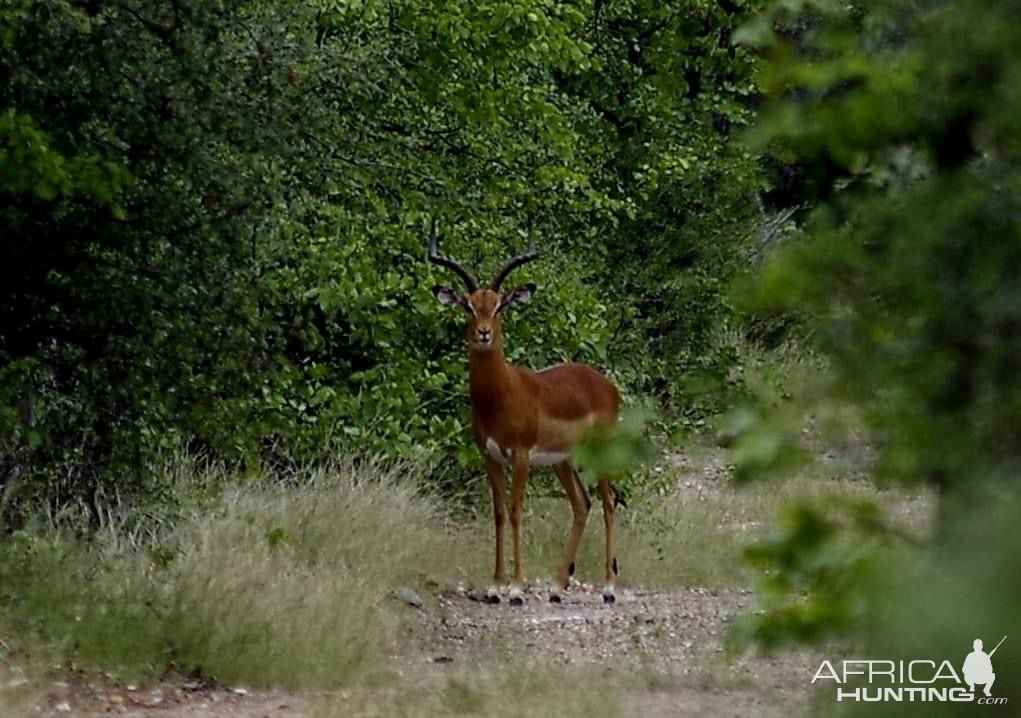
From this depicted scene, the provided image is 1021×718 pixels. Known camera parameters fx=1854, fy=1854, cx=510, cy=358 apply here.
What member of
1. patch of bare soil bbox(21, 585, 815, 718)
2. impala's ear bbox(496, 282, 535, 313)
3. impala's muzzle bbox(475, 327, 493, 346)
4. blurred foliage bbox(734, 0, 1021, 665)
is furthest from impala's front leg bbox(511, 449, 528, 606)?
A: blurred foliage bbox(734, 0, 1021, 665)

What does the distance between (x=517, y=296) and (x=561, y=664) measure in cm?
447

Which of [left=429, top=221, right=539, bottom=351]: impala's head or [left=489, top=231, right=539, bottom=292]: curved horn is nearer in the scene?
[left=429, top=221, right=539, bottom=351]: impala's head

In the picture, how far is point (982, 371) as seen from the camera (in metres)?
3.10

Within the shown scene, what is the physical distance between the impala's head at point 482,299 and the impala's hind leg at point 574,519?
52.0 inches

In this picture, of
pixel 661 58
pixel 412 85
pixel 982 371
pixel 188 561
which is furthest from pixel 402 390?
pixel 982 371

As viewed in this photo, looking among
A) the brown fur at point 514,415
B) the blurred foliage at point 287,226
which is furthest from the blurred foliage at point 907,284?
the brown fur at point 514,415

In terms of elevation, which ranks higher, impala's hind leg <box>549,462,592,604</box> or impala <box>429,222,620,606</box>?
impala <box>429,222,620,606</box>

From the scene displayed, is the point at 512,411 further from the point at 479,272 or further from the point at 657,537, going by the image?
the point at 657,537

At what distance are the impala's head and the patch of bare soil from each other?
1882 millimetres

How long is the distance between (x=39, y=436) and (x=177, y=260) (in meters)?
1.12

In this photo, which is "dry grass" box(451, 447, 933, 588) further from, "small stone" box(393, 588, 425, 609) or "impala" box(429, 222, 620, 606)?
"small stone" box(393, 588, 425, 609)

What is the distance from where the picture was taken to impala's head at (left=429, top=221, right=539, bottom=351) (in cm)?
1346

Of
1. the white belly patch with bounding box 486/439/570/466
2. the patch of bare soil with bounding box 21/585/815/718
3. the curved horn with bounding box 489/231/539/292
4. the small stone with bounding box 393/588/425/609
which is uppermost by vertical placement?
the curved horn with bounding box 489/231/539/292

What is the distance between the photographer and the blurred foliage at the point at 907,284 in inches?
114
